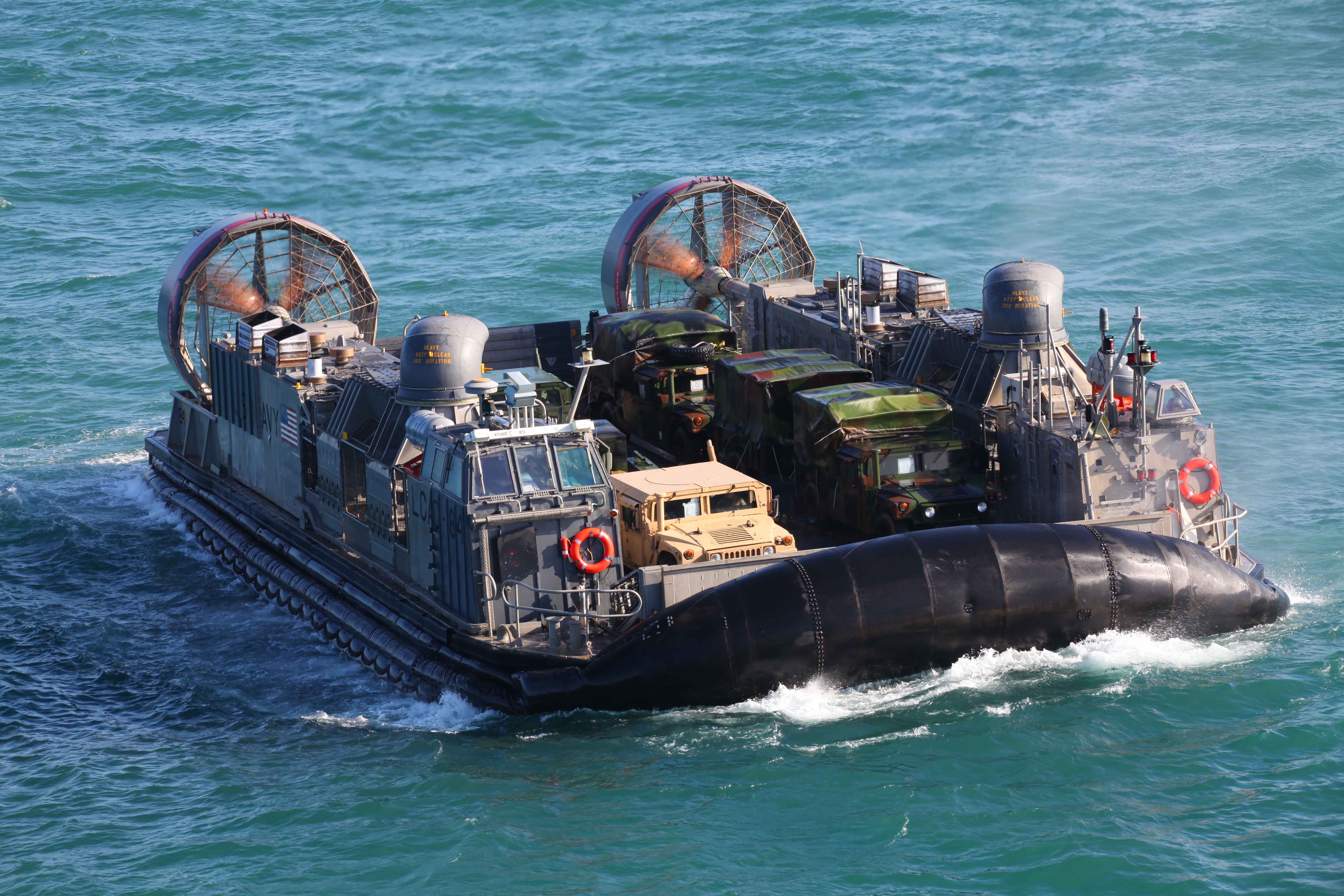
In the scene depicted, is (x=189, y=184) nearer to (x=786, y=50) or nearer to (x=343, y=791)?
(x=786, y=50)

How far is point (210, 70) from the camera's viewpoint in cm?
5450

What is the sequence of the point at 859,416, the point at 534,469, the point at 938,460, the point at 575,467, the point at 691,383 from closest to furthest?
the point at 534,469 → the point at 575,467 → the point at 938,460 → the point at 859,416 → the point at 691,383

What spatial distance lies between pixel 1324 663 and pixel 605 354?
1303 cm

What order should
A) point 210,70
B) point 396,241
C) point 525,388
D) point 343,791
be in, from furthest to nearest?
point 210,70, point 396,241, point 525,388, point 343,791

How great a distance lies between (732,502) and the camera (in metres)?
20.1

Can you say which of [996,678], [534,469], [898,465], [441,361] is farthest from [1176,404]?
[441,361]

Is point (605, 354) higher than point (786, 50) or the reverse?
the reverse

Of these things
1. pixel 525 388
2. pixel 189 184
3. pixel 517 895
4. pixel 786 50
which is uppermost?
pixel 786 50

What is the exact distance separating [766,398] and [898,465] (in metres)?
2.81

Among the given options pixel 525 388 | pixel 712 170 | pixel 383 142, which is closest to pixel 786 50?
pixel 712 170

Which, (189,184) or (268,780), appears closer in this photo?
(268,780)

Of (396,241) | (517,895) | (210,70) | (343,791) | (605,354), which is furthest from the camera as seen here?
(210,70)

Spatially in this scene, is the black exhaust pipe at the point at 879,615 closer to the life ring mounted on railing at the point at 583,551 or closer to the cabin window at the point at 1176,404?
the life ring mounted on railing at the point at 583,551

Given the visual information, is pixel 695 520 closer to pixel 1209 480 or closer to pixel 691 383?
pixel 1209 480
